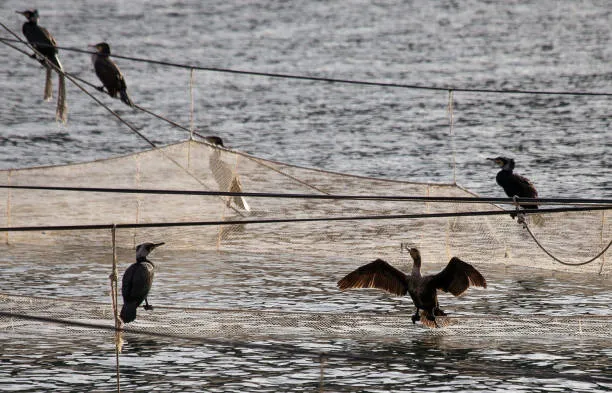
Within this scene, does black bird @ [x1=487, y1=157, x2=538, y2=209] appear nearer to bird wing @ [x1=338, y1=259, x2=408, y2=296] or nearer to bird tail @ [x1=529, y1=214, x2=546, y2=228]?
bird tail @ [x1=529, y1=214, x2=546, y2=228]

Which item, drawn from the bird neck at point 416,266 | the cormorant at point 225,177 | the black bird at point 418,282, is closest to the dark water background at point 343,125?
the black bird at point 418,282

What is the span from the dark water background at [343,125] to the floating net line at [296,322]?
0.17m

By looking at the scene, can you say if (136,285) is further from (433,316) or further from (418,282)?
(433,316)

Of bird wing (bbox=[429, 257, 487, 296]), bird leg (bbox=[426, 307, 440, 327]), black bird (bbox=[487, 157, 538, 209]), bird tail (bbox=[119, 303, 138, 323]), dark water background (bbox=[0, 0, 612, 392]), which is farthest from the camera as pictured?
black bird (bbox=[487, 157, 538, 209])

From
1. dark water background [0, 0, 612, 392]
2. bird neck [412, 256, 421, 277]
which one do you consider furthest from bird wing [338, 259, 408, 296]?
dark water background [0, 0, 612, 392]

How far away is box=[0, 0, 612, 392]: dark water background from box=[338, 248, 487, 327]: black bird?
1.41 feet

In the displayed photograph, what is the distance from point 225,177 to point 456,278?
6.82m

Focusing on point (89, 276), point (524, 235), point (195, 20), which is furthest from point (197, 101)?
point (524, 235)

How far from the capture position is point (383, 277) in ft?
52.5

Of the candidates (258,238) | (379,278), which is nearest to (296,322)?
(379,278)

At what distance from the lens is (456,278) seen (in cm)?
1556

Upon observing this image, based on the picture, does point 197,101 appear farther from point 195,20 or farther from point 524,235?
point 524,235

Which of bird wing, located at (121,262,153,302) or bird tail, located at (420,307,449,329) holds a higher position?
bird wing, located at (121,262,153,302)

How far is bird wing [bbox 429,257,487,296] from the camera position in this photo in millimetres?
15305
